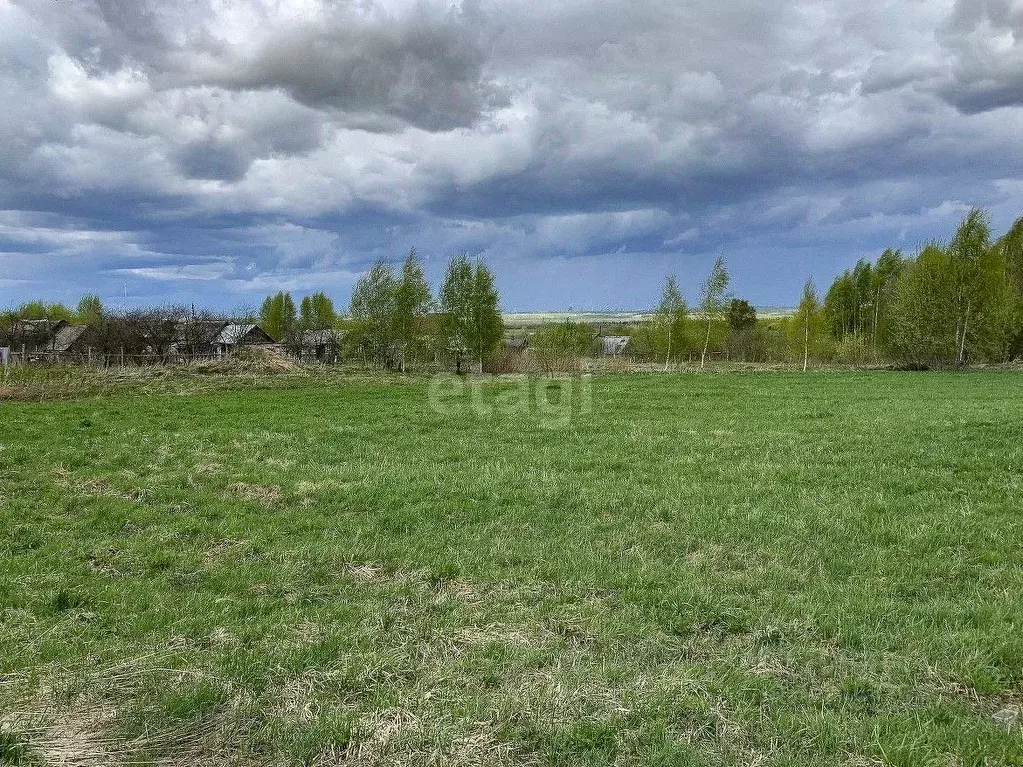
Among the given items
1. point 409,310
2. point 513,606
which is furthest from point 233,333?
point 513,606

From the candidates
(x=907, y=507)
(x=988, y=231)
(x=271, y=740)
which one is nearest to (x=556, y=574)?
(x=271, y=740)

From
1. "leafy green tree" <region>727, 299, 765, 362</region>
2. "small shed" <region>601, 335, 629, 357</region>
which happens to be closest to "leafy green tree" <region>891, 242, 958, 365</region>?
"leafy green tree" <region>727, 299, 765, 362</region>

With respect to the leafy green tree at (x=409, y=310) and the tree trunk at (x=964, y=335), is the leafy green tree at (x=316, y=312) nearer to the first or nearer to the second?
the leafy green tree at (x=409, y=310)

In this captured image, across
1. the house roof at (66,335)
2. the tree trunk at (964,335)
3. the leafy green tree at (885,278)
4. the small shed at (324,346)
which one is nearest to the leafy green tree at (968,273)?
the tree trunk at (964,335)

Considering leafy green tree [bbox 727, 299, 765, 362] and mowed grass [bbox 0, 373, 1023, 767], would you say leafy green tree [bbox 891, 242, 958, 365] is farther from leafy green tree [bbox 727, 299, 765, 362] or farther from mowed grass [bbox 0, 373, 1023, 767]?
mowed grass [bbox 0, 373, 1023, 767]

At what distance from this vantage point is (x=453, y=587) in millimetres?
5902

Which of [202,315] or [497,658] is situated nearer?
[497,658]

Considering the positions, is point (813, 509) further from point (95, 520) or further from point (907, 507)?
point (95, 520)

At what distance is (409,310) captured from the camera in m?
49.6

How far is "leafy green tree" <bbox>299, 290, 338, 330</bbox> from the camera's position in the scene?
76.1m

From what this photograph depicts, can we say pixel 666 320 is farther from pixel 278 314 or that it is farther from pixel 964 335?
pixel 278 314

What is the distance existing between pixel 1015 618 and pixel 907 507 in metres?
3.63

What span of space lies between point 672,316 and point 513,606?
52258 millimetres

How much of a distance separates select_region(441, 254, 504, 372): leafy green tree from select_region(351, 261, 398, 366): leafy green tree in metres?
3.93
